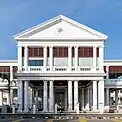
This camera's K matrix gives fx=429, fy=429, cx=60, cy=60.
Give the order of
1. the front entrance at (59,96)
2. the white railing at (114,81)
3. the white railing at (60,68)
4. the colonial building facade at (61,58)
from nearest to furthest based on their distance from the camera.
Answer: the colonial building facade at (61,58) < the white railing at (60,68) < the front entrance at (59,96) < the white railing at (114,81)

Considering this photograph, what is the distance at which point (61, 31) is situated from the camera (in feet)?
209

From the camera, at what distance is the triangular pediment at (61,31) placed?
2486 inches

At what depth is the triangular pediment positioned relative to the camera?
63.2m

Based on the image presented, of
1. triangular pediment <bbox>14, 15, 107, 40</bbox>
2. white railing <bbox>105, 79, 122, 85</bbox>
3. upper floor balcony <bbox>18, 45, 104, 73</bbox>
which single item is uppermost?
triangular pediment <bbox>14, 15, 107, 40</bbox>

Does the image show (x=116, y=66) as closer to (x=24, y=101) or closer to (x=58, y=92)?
(x=58, y=92)

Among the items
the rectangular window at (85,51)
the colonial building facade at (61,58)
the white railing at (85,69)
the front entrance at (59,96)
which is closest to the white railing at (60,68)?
the colonial building facade at (61,58)

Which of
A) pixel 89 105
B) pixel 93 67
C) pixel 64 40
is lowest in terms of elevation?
pixel 89 105

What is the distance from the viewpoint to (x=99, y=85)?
6131 centimetres

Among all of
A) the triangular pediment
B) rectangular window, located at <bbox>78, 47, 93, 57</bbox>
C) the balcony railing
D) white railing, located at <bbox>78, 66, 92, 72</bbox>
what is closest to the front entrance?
the balcony railing

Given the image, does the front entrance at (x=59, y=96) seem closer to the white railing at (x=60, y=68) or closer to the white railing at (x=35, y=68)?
the white railing at (x=60, y=68)

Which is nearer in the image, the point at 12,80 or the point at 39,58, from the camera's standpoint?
the point at 39,58

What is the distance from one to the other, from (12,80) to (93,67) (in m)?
19.9

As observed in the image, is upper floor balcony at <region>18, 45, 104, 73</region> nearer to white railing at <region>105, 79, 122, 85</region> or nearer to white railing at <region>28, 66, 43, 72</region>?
white railing at <region>28, 66, 43, 72</region>

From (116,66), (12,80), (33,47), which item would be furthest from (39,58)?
(116,66)
